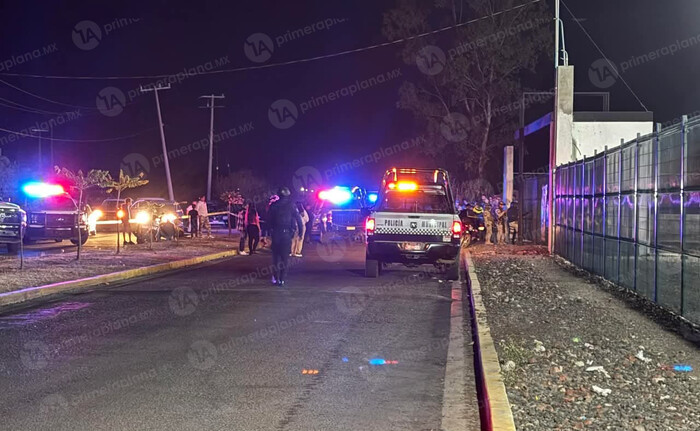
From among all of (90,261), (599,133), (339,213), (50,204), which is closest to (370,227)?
(90,261)

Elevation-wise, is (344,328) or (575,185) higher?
(575,185)

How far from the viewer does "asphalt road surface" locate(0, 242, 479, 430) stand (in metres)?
5.66

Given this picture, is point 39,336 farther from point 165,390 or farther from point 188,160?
point 188,160

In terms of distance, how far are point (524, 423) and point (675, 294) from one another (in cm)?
604

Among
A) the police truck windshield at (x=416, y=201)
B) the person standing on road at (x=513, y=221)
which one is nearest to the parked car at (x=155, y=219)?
the police truck windshield at (x=416, y=201)

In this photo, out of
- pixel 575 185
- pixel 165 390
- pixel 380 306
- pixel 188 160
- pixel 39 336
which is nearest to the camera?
pixel 165 390

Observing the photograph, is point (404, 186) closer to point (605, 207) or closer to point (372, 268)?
point (372, 268)

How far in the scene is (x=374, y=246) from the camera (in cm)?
1464

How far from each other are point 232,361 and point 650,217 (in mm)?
7388

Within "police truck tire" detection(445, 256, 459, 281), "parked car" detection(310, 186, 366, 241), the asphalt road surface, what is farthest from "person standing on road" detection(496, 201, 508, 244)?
the asphalt road surface

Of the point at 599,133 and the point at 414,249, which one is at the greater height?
the point at 599,133

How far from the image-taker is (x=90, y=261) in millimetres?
16922

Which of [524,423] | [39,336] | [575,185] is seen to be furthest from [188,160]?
[524,423]

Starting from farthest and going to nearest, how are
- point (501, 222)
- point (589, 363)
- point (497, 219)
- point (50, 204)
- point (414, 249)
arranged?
point (497, 219), point (501, 222), point (50, 204), point (414, 249), point (589, 363)
